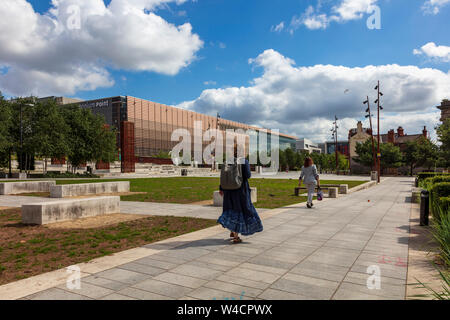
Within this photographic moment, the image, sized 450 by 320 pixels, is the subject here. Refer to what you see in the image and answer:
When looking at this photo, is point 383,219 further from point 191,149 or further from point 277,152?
point 191,149

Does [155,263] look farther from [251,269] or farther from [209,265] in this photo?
[251,269]

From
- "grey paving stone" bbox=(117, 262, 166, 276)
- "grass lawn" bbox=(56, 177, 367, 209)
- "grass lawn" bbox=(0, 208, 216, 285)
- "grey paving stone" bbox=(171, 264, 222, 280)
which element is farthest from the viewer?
"grass lawn" bbox=(56, 177, 367, 209)

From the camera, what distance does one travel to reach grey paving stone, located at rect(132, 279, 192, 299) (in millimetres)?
3479

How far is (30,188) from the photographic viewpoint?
17.6 meters

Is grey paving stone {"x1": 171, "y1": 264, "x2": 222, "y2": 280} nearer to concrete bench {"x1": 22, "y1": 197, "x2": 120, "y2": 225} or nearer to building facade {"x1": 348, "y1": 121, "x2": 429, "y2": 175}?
concrete bench {"x1": 22, "y1": 197, "x2": 120, "y2": 225}

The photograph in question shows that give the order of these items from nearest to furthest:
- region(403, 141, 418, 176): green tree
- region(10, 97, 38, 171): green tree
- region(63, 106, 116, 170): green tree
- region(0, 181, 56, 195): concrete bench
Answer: region(0, 181, 56, 195): concrete bench
region(10, 97, 38, 171): green tree
region(63, 106, 116, 170): green tree
region(403, 141, 418, 176): green tree

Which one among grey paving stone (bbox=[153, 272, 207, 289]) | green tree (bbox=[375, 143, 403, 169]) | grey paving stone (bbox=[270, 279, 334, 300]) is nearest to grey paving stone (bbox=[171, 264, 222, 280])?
grey paving stone (bbox=[153, 272, 207, 289])

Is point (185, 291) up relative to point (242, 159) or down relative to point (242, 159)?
down

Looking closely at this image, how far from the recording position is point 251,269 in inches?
172

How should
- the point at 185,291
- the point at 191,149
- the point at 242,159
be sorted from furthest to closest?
1. the point at 191,149
2. the point at 242,159
3. the point at 185,291

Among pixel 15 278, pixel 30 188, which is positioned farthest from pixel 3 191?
pixel 15 278

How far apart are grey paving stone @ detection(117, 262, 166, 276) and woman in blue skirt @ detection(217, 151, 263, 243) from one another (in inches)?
68.5
